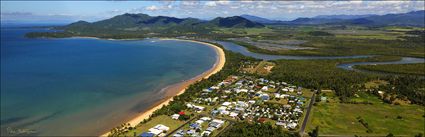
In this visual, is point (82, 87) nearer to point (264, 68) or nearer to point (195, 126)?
point (195, 126)

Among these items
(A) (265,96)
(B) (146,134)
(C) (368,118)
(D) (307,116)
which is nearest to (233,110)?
(A) (265,96)

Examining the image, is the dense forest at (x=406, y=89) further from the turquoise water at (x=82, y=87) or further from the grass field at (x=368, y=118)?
the turquoise water at (x=82, y=87)

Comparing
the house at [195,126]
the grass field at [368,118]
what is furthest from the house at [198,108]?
the grass field at [368,118]

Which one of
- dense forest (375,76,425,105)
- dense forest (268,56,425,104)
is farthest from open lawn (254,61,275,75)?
dense forest (375,76,425,105)

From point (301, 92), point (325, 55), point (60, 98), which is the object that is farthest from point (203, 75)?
point (325, 55)

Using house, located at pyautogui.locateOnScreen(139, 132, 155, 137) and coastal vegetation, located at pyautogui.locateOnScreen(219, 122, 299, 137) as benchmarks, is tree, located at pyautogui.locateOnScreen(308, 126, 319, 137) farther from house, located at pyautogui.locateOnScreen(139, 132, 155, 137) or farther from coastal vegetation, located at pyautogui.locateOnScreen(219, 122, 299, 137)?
house, located at pyautogui.locateOnScreen(139, 132, 155, 137)

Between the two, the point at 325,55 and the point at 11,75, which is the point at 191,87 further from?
the point at 325,55
